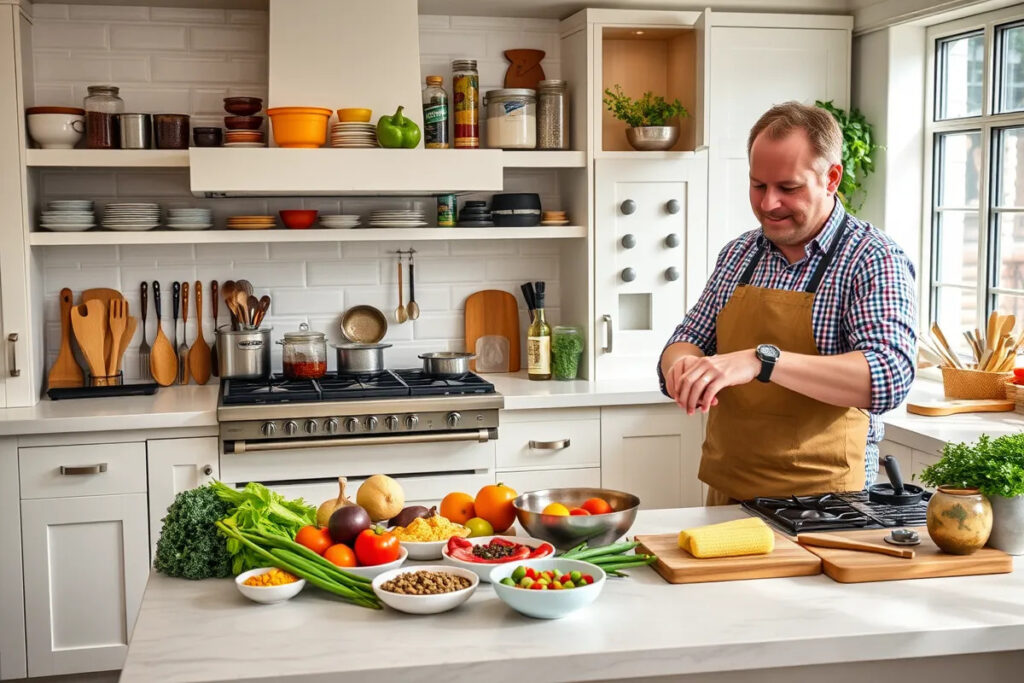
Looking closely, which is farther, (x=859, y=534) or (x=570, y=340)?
(x=570, y=340)

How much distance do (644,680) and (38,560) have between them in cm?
274

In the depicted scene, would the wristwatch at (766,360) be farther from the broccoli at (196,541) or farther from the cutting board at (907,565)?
the broccoli at (196,541)

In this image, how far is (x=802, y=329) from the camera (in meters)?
2.73

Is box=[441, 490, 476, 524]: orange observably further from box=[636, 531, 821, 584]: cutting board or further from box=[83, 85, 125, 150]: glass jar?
box=[83, 85, 125, 150]: glass jar

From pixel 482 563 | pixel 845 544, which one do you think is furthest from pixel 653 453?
pixel 482 563

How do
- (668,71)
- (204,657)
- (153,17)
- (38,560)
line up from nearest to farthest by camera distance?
(204,657) → (38,560) → (153,17) → (668,71)

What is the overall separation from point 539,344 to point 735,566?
2.46 meters

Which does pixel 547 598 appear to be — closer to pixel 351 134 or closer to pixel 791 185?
pixel 791 185

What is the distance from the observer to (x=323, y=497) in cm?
402

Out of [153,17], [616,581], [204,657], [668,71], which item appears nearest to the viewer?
[204,657]

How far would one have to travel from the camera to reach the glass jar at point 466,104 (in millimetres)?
4480

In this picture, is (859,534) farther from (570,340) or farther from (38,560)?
(38,560)

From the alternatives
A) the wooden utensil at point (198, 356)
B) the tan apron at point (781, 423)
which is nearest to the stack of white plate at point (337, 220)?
the wooden utensil at point (198, 356)

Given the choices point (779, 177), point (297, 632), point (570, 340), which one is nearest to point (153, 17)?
point (570, 340)
